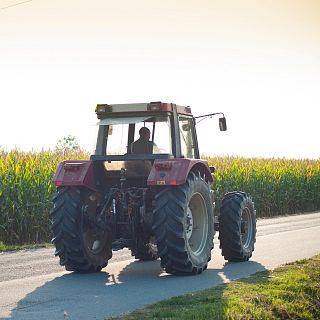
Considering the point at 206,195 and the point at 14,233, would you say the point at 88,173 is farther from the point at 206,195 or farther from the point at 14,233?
the point at 14,233

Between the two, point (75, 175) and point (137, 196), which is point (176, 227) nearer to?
point (137, 196)

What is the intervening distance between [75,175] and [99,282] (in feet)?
5.72

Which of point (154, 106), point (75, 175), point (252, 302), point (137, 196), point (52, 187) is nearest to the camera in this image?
point (252, 302)

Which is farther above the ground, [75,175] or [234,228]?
[75,175]

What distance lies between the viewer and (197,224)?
11367 millimetres

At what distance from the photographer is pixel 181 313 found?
7508 millimetres

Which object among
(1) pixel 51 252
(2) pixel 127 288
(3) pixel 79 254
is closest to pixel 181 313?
(2) pixel 127 288

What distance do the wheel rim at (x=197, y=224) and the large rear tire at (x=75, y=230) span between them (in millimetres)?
1317

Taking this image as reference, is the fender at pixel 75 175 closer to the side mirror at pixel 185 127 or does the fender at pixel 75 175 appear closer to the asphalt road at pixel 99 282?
the asphalt road at pixel 99 282

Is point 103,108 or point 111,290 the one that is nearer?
point 111,290

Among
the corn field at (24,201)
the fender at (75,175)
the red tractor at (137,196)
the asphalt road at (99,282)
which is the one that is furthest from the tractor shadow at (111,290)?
the corn field at (24,201)

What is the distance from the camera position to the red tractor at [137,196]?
1045 centimetres

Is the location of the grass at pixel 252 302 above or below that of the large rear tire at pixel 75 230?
below

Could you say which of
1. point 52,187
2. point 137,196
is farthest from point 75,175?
point 52,187
